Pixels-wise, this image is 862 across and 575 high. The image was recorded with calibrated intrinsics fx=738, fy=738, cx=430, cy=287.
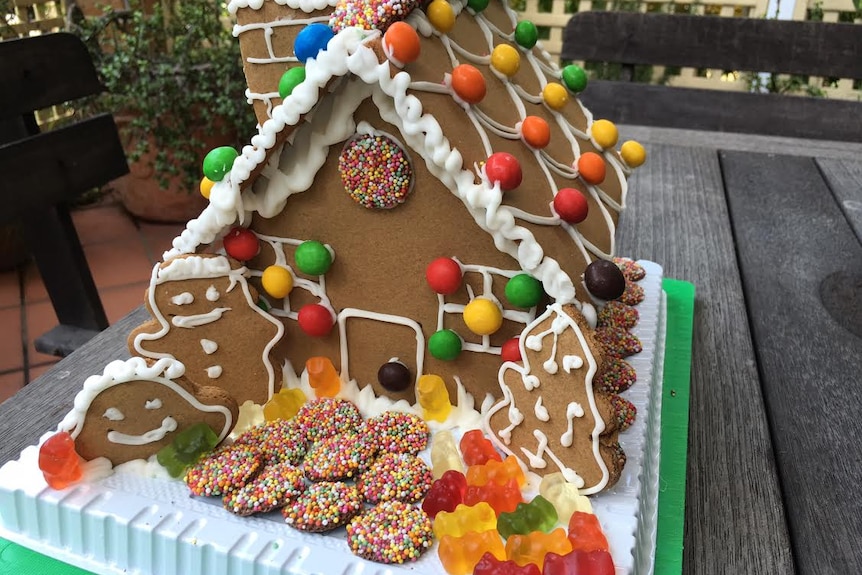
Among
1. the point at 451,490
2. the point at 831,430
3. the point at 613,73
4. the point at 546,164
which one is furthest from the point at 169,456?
the point at 613,73

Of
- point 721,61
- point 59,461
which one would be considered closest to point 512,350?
point 59,461

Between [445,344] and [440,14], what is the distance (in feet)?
1.20

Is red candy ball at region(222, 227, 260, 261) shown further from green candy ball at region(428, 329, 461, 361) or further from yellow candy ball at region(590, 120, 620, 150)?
yellow candy ball at region(590, 120, 620, 150)

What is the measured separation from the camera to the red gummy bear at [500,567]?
657 millimetres

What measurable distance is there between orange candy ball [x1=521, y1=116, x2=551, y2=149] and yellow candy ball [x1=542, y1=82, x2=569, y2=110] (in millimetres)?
135

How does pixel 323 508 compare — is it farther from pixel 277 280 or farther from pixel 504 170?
pixel 504 170

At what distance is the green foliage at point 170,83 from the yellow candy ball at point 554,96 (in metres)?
1.71

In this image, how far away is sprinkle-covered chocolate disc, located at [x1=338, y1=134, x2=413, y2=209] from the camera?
2.57ft

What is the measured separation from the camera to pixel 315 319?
0.89 metres

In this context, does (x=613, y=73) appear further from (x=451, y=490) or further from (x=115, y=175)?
(x=451, y=490)

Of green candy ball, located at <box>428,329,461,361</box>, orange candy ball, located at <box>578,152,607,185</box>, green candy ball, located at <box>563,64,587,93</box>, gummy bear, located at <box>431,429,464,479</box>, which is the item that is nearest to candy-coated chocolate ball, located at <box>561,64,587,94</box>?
green candy ball, located at <box>563,64,587,93</box>

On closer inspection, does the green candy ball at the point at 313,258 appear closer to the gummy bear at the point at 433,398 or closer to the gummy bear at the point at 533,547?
the gummy bear at the point at 433,398

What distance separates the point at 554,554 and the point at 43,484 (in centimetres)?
54

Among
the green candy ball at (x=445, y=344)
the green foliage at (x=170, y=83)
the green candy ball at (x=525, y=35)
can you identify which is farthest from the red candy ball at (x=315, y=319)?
the green foliage at (x=170, y=83)
